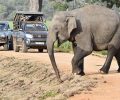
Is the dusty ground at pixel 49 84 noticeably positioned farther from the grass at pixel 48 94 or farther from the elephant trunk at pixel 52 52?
the elephant trunk at pixel 52 52

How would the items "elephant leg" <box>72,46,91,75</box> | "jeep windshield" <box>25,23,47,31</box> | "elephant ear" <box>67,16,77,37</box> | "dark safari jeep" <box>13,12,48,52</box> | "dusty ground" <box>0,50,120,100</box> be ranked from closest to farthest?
1. "dusty ground" <box>0,50,120,100</box>
2. "elephant ear" <box>67,16,77,37</box>
3. "elephant leg" <box>72,46,91,75</box>
4. "dark safari jeep" <box>13,12,48,52</box>
5. "jeep windshield" <box>25,23,47,31</box>

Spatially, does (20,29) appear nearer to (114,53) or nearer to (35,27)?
(35,27)

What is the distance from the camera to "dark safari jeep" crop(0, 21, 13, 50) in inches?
1436

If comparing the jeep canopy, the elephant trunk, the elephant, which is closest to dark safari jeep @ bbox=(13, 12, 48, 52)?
the jeep canopy

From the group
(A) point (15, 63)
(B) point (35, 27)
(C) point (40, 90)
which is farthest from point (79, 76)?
(B) point (35, 27)

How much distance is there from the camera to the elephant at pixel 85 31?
17.2 metres

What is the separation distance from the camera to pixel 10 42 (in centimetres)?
3753

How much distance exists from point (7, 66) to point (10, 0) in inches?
5249

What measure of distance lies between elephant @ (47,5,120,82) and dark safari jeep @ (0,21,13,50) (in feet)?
61.4

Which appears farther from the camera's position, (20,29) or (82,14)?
(20,29)

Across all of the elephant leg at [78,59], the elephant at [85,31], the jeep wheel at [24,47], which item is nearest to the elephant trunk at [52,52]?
the elephant at [85,31]

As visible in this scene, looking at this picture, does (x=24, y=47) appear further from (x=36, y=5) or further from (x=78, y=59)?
(x=78, y=59)

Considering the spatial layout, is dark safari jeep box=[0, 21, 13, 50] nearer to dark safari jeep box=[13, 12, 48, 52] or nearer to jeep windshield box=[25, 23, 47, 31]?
dark safari jeep box=[13, 12, 48, 52]

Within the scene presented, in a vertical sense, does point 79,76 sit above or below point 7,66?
above
